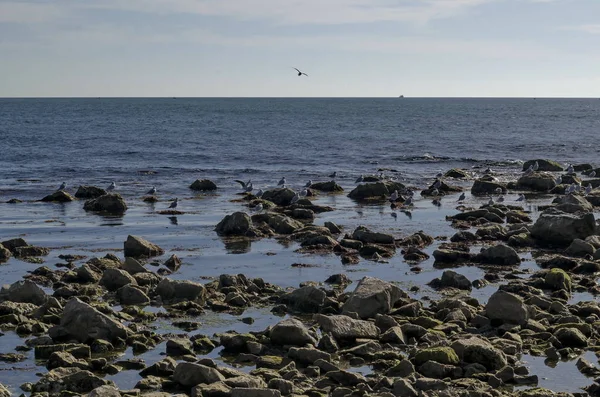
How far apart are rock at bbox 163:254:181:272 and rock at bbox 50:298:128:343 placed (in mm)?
6334

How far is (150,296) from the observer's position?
1748 centimetres

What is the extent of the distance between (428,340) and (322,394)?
300 centimetres

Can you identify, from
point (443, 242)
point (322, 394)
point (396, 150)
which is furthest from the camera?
point (396, 150)

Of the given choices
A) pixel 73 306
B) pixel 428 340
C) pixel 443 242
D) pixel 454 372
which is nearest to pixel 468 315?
pixel 428 340

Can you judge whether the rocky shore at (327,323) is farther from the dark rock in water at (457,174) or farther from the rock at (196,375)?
the dark rock in water at (457,174)

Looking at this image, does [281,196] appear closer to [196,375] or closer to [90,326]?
[90,326]

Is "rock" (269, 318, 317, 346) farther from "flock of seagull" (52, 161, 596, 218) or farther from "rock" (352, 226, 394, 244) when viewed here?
"flock of seagull" (52, 161, 596, 218)

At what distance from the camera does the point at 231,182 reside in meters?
42.4

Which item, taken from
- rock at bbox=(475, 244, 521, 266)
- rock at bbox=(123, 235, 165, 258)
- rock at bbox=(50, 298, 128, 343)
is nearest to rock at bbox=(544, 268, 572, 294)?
rock at bbox=(475, 244, 521, 266)

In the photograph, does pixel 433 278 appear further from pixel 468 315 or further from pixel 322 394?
pixel 322 394

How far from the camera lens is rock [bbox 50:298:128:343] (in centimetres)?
1422

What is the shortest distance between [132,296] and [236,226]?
889 centimetres

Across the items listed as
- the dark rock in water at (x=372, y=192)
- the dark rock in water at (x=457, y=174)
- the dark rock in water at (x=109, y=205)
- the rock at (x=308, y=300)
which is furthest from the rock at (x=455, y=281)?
the dark rock in water at (x=457, y=174)

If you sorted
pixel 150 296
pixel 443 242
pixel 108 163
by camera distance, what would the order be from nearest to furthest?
pixel 150 296 < pixel 443 242 < pixel 108 163
